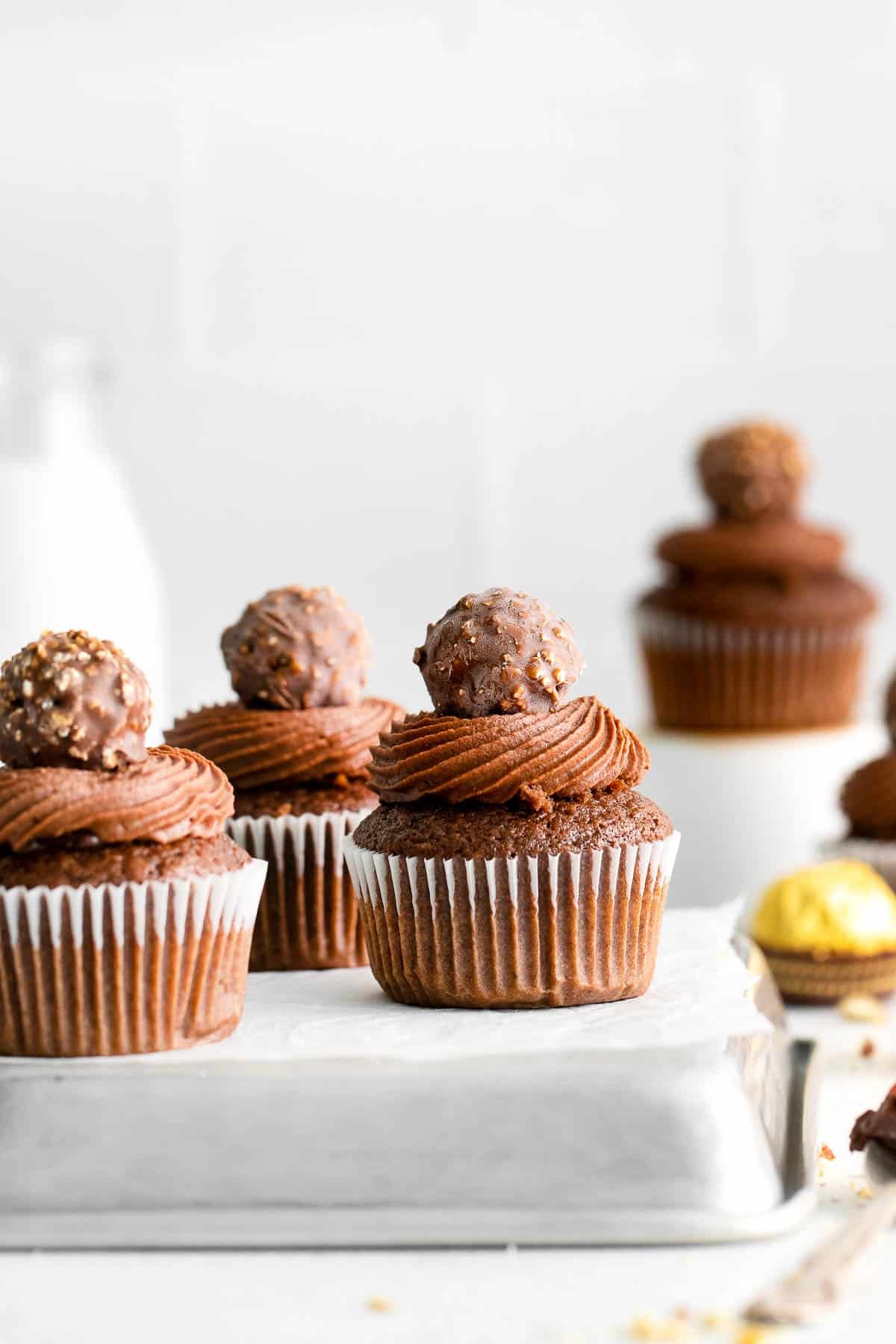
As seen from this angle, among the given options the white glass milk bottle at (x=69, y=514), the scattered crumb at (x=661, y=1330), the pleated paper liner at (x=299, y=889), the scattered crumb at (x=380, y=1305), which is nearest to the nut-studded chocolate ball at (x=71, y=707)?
the pleated paper liner at (x=299, y=889)

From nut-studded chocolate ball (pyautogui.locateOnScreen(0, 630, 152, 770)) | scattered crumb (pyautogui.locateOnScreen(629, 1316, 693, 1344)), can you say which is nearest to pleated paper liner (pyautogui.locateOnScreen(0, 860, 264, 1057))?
nut-studded chocolate ball (pyautogui.locateOnScreen(0, 630, 152, 770))

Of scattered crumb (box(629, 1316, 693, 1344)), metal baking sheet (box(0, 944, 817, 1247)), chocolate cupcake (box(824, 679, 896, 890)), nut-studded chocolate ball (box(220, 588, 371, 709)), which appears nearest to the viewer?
scattered crumb (box(629, 1316, 693, 1344))

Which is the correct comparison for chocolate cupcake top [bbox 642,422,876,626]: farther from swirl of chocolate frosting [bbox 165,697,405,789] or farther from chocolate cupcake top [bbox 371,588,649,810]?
chocolate cupcake top [bbox 371,588,649,810]

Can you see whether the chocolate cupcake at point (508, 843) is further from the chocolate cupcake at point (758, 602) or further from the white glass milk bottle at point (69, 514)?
the chocolate cupcake at point (758, 602)

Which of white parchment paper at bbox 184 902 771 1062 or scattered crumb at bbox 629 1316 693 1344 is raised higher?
white parchment paper at bbox 184 902 771 1062

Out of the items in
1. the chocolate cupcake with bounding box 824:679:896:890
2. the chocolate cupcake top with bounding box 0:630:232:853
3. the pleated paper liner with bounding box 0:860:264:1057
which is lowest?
the chocolate cupcake with bounding box 824:679:896:890

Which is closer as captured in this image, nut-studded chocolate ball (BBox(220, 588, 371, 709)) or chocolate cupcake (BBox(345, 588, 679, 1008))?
chocolate cupcake (BBox(345, 588, 679, 1008))
